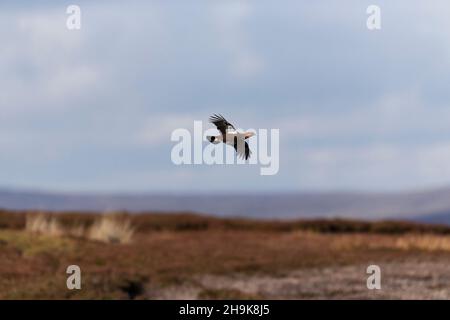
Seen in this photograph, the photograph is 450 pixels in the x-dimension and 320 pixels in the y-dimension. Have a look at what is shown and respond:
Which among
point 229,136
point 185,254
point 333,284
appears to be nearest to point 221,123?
point 229,136

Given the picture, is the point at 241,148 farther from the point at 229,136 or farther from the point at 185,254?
the point at 185,254

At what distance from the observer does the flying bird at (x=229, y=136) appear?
51.4 ft

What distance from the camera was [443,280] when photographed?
2661cm

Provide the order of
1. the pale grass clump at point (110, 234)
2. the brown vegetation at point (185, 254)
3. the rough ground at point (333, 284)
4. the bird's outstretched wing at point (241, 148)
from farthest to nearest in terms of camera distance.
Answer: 1. the pale grass clump at point (110, 234)
2. the brown vegetation at point (185, 254)
3. the rough ground at point (333, 284)
4. the bird's outstretched wing at point (241, 148)

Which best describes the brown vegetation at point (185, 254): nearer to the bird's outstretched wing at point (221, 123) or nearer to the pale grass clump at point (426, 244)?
the pale grass clump at point (426, 244)

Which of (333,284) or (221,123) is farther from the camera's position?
(333,284)

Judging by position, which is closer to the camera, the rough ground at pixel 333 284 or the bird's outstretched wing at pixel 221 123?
the bird's outstretched wing at pixel 221 123

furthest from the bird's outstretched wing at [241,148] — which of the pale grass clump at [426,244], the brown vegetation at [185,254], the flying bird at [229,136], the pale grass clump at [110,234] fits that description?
the pale grass clump at [110,234]

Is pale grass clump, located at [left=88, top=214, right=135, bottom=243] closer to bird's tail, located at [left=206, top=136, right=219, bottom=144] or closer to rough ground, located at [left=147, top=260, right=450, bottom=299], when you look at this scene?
rough ground, located at [left=147, top=260, right=450, bottom=299]

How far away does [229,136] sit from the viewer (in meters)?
15.9
